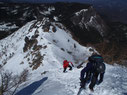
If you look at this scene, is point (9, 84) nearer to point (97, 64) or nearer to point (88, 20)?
point (97, 64)

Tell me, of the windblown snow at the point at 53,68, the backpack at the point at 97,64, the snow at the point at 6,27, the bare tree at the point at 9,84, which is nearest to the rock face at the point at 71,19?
the snow at the point at 6,27

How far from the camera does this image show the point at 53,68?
18234 mm

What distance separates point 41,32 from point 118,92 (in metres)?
27.9

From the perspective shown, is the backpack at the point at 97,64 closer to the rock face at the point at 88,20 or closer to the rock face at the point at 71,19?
the rock face at the point at 71,19

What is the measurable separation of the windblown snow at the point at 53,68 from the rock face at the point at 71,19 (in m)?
16.6

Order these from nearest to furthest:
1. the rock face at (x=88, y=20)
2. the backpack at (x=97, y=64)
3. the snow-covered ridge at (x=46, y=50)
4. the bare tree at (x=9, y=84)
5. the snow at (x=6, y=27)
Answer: the backpack at (x=97, y=64)
the bare tree at (x=9, y=84)
the snow-covered ridge at (x=46, y=50)
the rock face at (x=88, y=20)
the snow at (x=6, y=27)

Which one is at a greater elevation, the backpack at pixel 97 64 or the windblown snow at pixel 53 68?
the backpack at pixel 97 64

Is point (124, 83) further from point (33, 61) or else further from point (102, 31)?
point (102, 31)

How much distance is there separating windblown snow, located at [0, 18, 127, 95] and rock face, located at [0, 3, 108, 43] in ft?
54.4

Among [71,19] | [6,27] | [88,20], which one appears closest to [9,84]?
[71,19]

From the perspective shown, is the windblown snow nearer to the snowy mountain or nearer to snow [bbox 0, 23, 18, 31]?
the snowy mountain

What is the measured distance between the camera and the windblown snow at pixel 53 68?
8.36 m

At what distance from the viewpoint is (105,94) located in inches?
283

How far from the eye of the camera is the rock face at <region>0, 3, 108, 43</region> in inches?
2533
